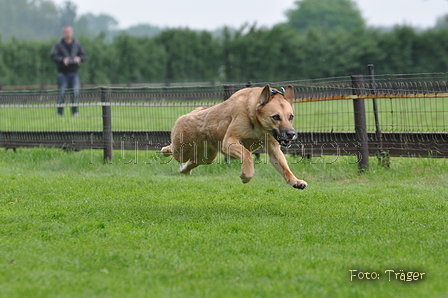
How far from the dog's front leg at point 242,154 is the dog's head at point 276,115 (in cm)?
39

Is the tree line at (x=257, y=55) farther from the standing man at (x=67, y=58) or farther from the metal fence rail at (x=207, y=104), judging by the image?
the metal fence rail at (x=207, y=104)

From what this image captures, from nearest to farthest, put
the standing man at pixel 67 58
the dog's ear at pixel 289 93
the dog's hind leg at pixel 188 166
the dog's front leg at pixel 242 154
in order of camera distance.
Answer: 1. the dog's front leg at pixel 242 154
2. the dog's ear at pixel 289 93
3. the dog's hind leg at pixel 188 166
4. the standing man at pixel 67 58

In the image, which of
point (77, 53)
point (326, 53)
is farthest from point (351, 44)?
point (77, 53)

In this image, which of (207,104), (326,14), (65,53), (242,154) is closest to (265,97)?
(242,154)

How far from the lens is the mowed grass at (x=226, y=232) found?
4.44 meters

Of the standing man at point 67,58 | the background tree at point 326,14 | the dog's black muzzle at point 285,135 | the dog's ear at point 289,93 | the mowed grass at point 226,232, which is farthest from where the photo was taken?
the background tree at point 326,14

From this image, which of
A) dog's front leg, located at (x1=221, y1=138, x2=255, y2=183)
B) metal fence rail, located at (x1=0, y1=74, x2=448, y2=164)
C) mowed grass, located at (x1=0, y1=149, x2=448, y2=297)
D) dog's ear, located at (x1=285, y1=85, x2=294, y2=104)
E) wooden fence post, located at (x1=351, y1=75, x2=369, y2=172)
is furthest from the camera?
wooden fence post, located at (x1=351, y1=75, x2=369, y2=172)

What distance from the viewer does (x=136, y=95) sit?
42.4 ft

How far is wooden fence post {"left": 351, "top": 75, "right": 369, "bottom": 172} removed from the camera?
1017 cm

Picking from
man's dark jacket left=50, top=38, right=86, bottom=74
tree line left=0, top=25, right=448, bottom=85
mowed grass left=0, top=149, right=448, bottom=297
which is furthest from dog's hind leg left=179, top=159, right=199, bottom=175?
tree line left=0, top=25, right=448, bottom=85

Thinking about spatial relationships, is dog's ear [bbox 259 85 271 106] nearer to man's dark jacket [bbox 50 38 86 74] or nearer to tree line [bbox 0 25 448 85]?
man's dark jacket [bbox 50 38 86 74]

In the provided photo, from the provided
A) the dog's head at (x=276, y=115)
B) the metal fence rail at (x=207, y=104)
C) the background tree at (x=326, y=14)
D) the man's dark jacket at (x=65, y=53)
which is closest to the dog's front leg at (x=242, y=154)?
the dog's head at (x=276, y=115)

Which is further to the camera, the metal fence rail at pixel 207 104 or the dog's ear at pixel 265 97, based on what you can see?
the metal fence rail at pixel 207 104

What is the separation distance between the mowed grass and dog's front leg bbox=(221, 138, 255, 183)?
0.60m
